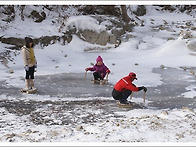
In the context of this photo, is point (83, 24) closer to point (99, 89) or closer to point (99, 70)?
point (99, 70)

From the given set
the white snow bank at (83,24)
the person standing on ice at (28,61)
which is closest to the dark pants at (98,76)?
the person standing on ice at (28,61)

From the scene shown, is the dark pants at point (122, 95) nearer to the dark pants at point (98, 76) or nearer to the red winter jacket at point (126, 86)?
the red winter jacket at point (126, 86)

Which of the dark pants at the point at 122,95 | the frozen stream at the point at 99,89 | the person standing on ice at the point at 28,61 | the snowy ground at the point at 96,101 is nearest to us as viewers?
the snowy ground at the point at 96,101

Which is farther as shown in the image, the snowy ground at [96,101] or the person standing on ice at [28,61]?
the person standing on ice at [28,61]

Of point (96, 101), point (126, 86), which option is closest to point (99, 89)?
point (96, 101)

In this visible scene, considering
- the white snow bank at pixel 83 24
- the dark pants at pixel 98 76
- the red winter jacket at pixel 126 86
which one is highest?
the white snow bank at pixel 83 24

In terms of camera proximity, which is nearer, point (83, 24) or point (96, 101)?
point (96, 101)

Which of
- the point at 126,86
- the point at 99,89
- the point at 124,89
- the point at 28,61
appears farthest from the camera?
the point at 99,89

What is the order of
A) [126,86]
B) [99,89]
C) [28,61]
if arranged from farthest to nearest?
[99,89]
[28,61]
[126,86]

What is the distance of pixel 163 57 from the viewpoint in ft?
46.5

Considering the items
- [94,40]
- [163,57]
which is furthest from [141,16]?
[163,57]

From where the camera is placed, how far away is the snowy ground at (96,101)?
5348mm

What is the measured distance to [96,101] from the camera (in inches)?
309

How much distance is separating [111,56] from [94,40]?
1938mm
